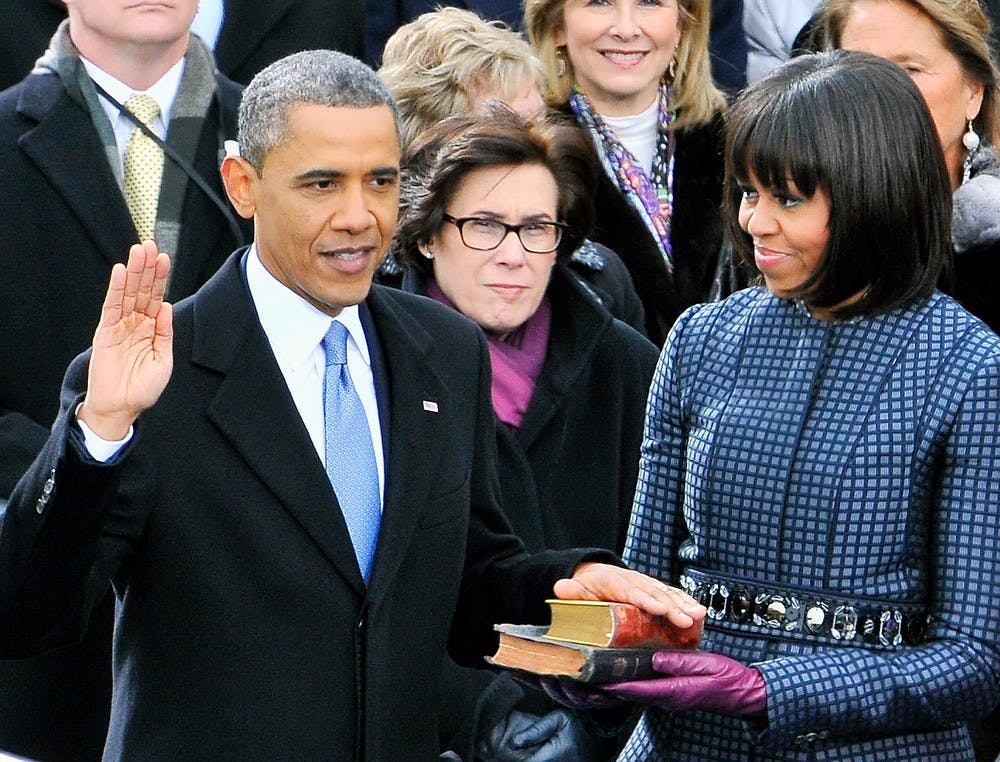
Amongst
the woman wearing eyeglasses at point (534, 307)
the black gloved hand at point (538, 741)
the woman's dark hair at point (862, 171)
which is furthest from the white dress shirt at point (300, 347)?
the woman wearing eyeglasses at point (534, 307)

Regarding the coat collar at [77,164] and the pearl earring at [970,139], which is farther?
the pearl earring at [970,139]

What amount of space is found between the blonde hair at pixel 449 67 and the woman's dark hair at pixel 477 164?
363 millimetres

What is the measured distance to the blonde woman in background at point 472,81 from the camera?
4938 millimetres

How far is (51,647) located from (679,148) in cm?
314

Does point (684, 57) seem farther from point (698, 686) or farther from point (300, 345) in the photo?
point (698, 686)

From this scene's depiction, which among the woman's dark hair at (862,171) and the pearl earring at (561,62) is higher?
the pearl earring at (561,62)

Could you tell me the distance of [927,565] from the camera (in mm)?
3188

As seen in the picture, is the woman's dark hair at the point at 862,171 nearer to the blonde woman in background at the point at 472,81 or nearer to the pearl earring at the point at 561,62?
the blonde woman in background at the point at 472,81

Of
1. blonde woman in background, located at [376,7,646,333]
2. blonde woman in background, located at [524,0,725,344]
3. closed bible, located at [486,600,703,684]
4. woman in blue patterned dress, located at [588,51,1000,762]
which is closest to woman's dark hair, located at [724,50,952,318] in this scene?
woman in blue patterned dress, located at [588,51,1000,762]

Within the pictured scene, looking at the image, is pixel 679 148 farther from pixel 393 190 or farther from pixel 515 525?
pixel 393 190

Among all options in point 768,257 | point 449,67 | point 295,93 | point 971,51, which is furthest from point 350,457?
point 971,51

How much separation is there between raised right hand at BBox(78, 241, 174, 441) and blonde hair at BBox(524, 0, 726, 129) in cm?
283

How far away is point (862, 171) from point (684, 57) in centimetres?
259

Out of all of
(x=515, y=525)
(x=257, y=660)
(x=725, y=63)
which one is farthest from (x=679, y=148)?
(x=257, y=660)
